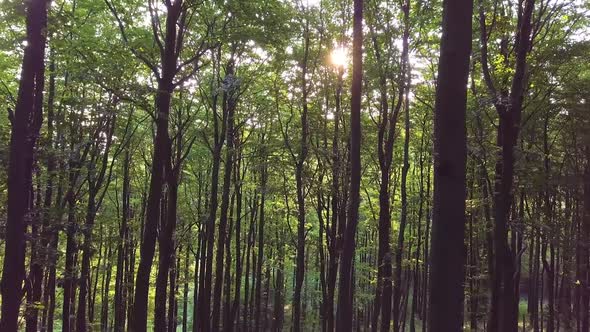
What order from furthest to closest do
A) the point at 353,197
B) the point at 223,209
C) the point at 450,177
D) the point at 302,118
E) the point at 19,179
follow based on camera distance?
the point at 302,118
the point at 223,209
the point at 353,197
the point at 19,179
the point at 450,177

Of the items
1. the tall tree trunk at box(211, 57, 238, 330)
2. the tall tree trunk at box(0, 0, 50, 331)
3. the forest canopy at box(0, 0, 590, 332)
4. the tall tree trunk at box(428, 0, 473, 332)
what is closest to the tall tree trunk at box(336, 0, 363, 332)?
the forest canopy at box(0, 0, 590, 332)

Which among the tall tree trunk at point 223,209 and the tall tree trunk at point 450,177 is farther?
the tall tree trunk at point 223,209

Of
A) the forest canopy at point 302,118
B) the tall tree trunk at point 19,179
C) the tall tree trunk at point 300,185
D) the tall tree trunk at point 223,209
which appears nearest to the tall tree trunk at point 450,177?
the forest canopy at point 302,118

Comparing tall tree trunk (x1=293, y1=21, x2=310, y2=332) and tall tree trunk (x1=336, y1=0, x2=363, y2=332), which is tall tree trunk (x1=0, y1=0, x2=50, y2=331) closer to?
tall tree trunk (x1=336, y1=0, x2=363, y2=332)

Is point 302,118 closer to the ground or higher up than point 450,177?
higher up

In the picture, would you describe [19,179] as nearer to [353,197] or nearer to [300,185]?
[353,197]

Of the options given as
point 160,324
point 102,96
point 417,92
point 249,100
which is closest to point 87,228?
point 160,324

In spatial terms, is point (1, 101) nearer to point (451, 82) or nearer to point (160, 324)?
point (160, 324)

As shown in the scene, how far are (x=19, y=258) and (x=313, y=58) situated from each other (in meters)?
13.0

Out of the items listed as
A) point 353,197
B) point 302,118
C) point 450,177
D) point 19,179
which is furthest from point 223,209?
point 450,177

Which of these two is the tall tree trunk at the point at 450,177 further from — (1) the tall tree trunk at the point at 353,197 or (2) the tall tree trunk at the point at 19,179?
(2) the tall tree trunk at the point at 19,179

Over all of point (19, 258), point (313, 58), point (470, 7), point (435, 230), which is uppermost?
point (313, 58)

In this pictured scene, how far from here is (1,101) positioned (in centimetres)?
1338

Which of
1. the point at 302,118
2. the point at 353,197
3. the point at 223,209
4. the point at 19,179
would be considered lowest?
the point at 223,209
